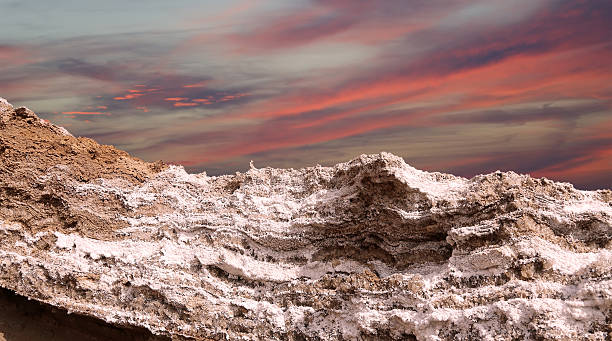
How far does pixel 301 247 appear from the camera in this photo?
758 centimetres

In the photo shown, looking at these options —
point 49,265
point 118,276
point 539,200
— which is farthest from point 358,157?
point 49,265

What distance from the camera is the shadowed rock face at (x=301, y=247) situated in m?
6.32

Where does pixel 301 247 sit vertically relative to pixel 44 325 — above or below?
above

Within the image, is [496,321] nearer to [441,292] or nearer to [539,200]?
[441,292]

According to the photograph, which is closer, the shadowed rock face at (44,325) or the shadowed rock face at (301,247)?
the shadowed rock face at (301,247)

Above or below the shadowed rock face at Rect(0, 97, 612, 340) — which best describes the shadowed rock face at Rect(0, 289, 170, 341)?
below

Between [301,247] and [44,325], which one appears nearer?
[301,247]

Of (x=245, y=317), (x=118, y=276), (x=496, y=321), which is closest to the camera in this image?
(x=496, y=321)

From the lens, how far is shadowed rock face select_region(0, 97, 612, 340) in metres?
6.32

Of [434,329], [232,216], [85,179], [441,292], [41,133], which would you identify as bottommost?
[434,329]

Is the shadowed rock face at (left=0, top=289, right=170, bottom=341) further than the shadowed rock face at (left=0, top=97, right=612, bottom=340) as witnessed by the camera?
Yes

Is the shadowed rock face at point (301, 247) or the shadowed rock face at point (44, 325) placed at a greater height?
the shadowed rock face at point (301, 247)

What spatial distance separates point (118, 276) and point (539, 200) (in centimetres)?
523

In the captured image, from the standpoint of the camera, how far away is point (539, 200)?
273 inches
